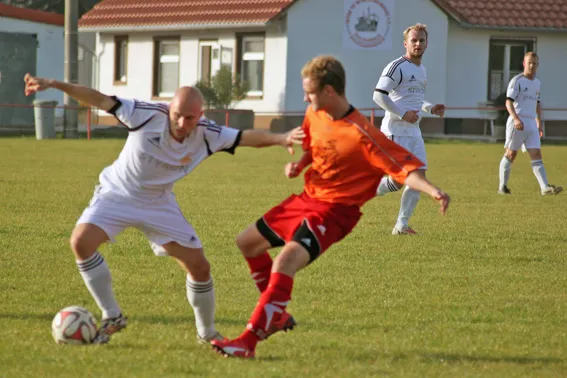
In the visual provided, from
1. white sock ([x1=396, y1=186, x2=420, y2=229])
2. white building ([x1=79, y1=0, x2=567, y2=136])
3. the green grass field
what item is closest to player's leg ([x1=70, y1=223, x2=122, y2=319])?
the green grass field

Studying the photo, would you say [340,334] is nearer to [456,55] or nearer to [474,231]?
[474,231]

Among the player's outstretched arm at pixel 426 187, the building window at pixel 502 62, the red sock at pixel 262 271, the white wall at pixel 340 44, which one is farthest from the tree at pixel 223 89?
the player's outstretched arm at pixel 426 187

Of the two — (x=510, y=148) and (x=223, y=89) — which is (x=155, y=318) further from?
(x=223, y=89)

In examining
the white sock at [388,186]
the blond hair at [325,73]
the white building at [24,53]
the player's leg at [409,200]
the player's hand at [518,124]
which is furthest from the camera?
the white building at [24,53]

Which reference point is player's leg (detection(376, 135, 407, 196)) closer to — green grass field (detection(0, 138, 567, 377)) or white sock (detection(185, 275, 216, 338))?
green grass field (detection(0, 138, 567, 377))

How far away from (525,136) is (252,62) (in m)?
22.1

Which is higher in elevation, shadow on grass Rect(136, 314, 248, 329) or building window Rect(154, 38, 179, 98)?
building window Rect(154, 38, 179, 98)

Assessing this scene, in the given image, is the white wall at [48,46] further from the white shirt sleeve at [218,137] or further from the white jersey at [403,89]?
the white shirt sleeve at [218,137]

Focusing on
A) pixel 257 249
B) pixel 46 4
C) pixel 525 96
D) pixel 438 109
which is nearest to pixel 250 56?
pixel 46 4

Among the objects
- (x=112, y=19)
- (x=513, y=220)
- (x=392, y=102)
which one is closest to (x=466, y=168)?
(x=513, y=220)

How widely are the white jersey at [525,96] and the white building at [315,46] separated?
18512 millimetres

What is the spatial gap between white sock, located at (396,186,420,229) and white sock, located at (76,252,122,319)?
586 centimetres

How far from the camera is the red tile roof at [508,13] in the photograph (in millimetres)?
38844

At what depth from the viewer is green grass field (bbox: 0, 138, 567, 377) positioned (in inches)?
241
